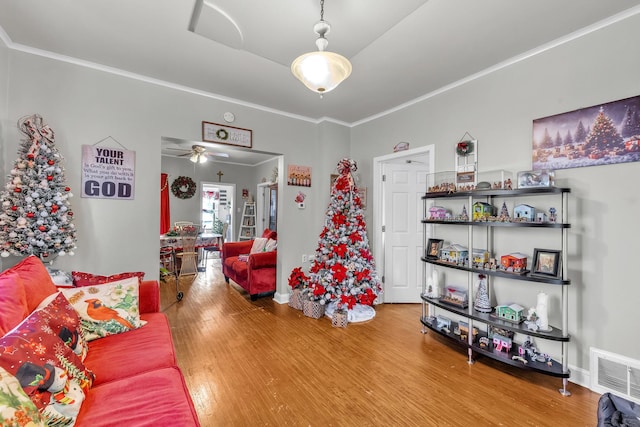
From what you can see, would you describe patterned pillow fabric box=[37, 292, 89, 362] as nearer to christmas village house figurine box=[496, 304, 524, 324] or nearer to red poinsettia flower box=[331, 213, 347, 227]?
red poinsettia flower box=[331, 213, 347, 227]

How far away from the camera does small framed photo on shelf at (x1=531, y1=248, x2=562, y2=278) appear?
2152 millimetres

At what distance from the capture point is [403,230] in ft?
13.3

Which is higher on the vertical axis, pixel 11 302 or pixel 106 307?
pixel 11 302

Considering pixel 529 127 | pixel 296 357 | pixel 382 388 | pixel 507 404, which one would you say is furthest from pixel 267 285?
pixel 529 127

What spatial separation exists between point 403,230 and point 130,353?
3.43 metres

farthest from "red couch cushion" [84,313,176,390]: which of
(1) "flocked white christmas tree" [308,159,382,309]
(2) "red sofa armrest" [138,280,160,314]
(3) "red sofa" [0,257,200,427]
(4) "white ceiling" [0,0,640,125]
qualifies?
(4) "white ceiling" [0,0,640,125]

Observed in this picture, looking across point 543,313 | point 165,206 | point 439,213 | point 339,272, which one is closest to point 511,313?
point 543,313

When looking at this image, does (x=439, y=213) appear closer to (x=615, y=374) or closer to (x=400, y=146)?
(x=400, y=146)

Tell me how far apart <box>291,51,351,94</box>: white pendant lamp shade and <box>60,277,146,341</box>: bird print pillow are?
1.99 meters

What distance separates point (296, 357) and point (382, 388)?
0.82 metres

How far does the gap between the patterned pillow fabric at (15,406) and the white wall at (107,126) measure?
2.25 m

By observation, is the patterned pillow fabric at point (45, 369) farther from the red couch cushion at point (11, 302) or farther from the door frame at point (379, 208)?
the door frame at point (379, 208)

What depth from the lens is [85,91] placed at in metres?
2.73

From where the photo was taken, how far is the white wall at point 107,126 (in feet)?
8.25
